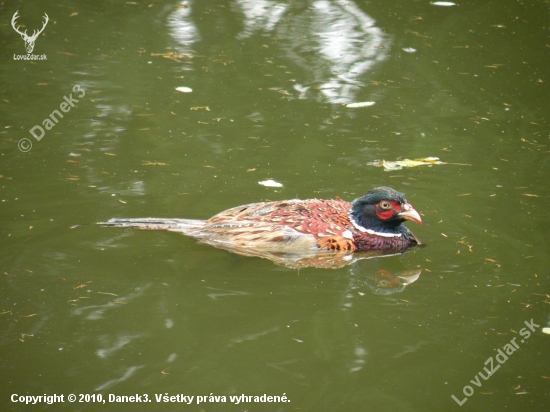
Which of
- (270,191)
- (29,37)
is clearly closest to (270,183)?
(270,191)

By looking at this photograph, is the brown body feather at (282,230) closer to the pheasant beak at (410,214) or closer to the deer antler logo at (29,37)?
the pheasant beak at (410,214)

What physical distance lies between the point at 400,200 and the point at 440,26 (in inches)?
249

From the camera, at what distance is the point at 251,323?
5.29 metres

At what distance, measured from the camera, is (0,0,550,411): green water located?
483 centimetres

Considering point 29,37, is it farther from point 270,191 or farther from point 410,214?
point 410,214

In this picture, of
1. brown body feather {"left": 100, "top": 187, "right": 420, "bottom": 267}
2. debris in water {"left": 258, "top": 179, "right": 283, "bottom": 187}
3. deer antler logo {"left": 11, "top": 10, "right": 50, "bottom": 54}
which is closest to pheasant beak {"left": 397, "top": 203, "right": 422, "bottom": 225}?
brown body feather {"left": 100, "top": 187, "right": 420, "bottom": 267}

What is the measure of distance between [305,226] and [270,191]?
107 centimetres

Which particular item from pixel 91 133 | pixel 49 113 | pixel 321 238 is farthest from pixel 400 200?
pixel 49 113

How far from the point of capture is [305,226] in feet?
21.0
